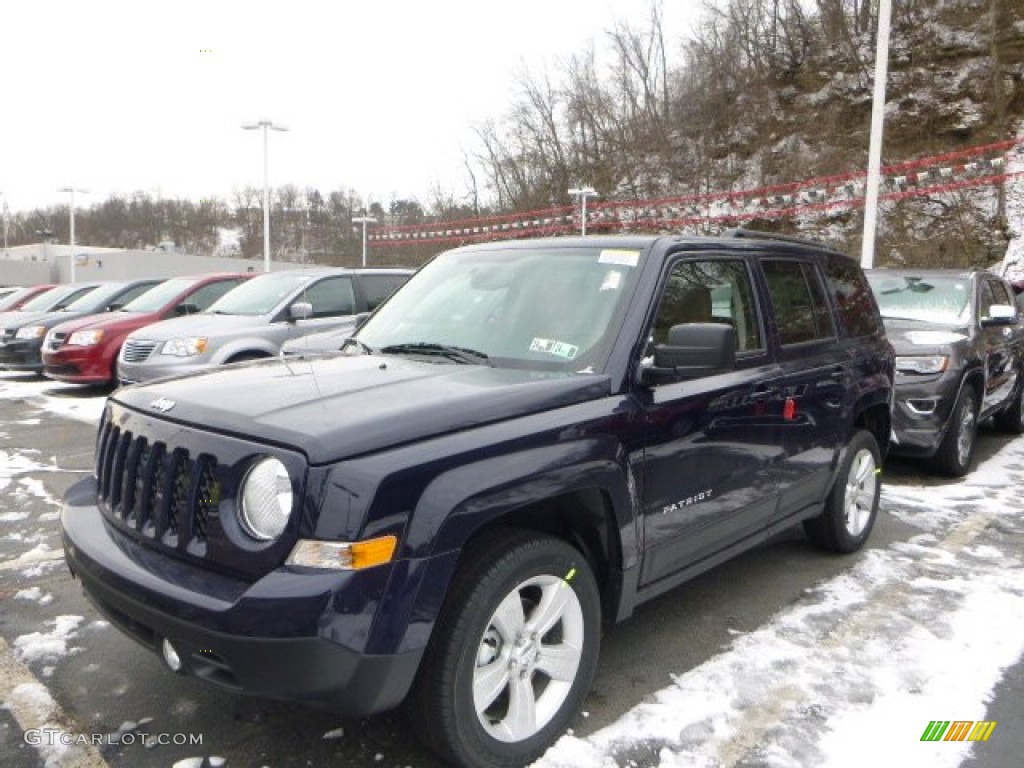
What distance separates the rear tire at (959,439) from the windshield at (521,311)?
4.59 meters

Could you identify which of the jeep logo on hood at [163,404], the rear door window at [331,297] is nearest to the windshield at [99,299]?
the rear door window at [331,297]

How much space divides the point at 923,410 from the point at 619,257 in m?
4.32

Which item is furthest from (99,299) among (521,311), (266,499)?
(266,499)

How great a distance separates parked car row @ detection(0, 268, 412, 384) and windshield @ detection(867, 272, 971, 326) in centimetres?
541

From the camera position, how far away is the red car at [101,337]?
34.3ft

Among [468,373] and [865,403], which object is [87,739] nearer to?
[468,373]

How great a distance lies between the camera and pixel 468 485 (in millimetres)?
2336

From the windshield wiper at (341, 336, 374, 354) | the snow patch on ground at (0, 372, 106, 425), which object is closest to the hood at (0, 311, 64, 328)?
the snow patch on ground at (0, 372, 106, 425)

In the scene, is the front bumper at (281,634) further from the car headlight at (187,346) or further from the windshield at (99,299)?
the windshield at (99,299)

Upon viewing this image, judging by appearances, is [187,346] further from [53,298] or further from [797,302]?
[53,298]

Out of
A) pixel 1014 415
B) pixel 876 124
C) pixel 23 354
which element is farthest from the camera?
pixel 23 354

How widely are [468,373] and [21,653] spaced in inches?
92.0

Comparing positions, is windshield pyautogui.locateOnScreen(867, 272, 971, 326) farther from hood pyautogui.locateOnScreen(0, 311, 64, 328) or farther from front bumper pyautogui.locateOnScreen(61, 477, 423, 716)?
hood pyautogui.locateOnScreen(0, 311, 64, 328)

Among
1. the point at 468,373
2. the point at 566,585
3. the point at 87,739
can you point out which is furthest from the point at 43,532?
the point at 566,585
